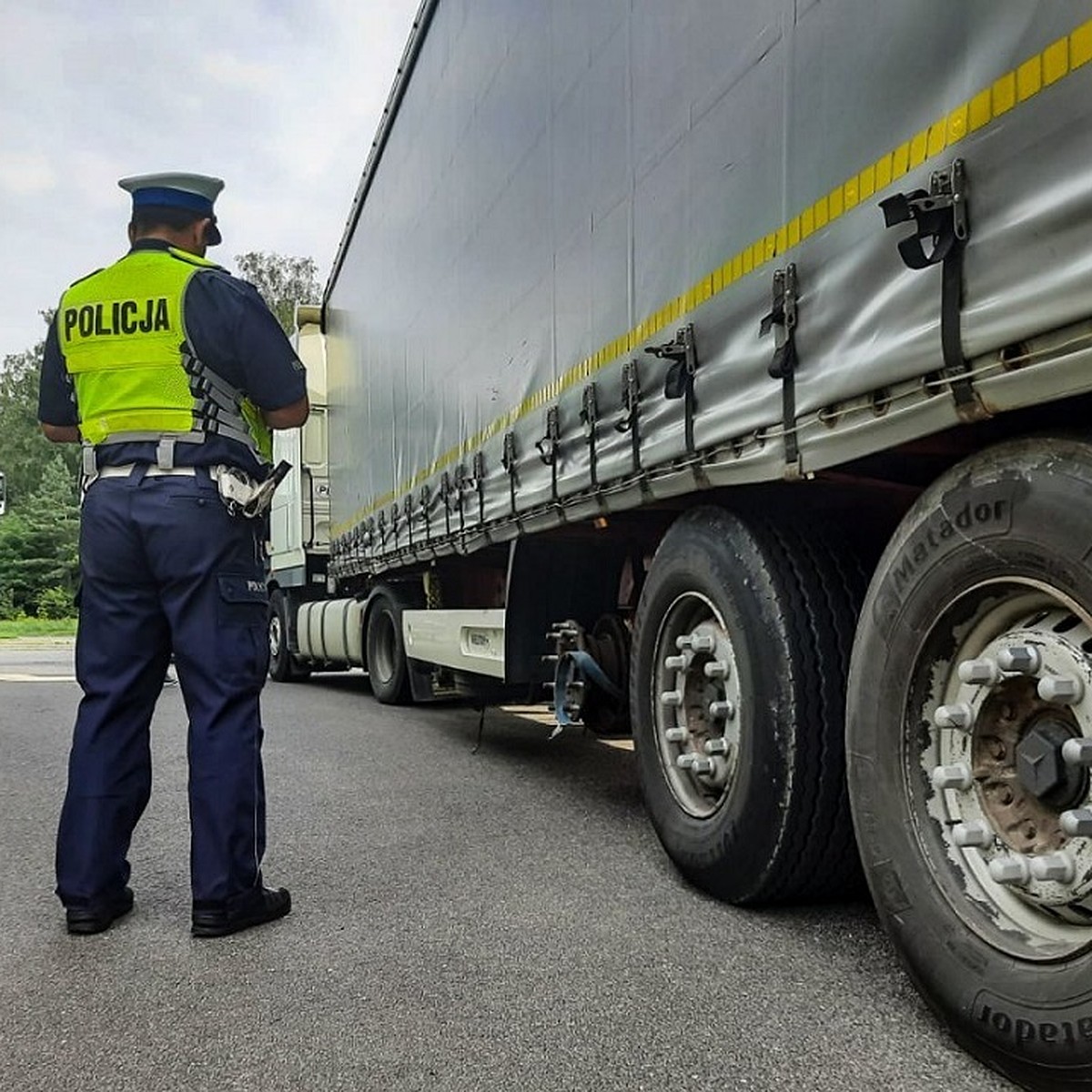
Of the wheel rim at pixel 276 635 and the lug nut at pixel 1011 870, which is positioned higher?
the wheel rim at pixel 276 635

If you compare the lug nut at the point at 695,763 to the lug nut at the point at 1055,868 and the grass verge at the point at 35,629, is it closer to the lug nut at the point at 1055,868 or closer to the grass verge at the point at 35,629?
the lug nut at the point at 1055,868

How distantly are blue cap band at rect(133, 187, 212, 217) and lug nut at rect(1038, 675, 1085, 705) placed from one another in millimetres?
2672

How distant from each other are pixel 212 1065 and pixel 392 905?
1.10m

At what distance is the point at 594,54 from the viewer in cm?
385

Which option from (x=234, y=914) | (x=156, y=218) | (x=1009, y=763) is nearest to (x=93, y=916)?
(x=234, y=914)

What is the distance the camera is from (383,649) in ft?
30.0

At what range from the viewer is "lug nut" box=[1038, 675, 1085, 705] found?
1922mm

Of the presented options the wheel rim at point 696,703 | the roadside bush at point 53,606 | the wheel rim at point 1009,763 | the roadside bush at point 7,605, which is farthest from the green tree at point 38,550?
the wheel rim at point 1009,763

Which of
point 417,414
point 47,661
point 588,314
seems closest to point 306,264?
point 47,661

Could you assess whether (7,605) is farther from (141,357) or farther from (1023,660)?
(1023,660)

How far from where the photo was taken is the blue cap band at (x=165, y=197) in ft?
10.8

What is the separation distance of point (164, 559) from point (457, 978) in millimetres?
1385

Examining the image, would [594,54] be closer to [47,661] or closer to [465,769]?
[465,769]

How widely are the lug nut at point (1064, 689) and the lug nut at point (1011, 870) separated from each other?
0.30 m
